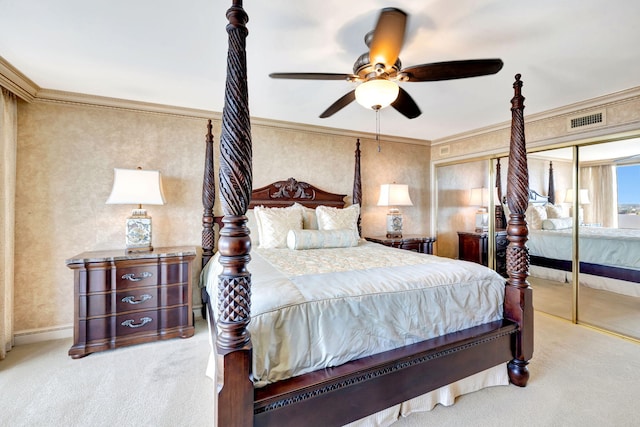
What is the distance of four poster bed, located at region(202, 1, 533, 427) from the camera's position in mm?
1186

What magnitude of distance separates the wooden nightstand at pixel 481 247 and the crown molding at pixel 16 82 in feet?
18.0

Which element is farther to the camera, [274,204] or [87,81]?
[274,204]

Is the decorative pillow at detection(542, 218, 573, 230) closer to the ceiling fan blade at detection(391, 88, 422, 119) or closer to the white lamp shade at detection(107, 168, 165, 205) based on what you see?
the ceiling fan blade at detection(391, 88, 422, 119)

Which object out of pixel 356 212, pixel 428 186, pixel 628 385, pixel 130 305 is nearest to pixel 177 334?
pixel 130 305

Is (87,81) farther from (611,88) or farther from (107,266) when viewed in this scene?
(611,88)

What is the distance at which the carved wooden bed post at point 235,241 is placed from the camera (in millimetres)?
1168

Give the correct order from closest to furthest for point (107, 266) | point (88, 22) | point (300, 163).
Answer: point (88, 22)
point (107, 266)
point (300, 163)

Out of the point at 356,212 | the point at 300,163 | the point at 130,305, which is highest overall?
the point at 300,163

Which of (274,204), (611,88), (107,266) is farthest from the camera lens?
(274,204)

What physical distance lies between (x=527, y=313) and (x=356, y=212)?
207cm

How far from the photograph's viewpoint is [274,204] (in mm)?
3674

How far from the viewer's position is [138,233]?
2.82 meters

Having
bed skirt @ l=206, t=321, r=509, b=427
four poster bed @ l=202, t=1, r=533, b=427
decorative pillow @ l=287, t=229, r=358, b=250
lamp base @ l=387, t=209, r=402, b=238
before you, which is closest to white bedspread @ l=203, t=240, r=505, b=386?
four poster bed @ l=202, t=1, r=533, b=427

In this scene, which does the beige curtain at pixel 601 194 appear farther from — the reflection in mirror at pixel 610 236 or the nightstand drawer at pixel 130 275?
the nightstand drawer at pixel 130 275
